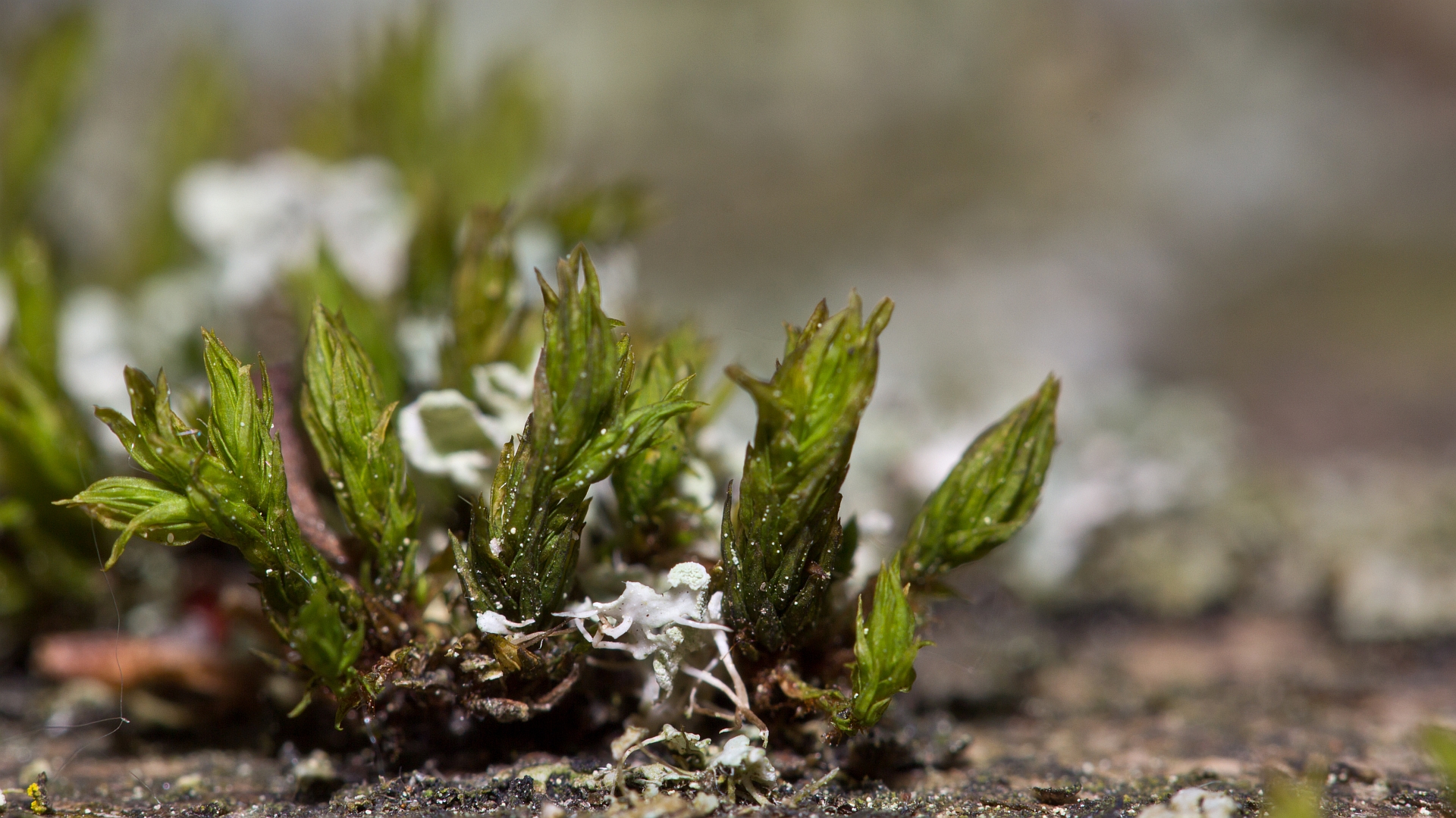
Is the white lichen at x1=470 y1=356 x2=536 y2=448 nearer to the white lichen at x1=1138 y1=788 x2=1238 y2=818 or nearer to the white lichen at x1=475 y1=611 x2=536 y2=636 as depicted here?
the white lichen at x1=475 y1=611 x2=536 y2=636

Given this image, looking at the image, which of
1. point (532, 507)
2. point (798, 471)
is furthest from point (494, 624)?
point (798, 471)

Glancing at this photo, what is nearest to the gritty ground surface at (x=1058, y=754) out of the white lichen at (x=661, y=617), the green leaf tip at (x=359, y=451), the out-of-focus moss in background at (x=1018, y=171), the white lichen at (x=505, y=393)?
the white lichen at (x=661, y=617)

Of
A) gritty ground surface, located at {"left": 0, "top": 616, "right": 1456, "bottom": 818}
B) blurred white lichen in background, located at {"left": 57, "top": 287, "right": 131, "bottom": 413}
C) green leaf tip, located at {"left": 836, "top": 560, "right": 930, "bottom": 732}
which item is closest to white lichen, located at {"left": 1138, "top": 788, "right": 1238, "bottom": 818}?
gritty ground surface, located at {"left": 0, "top": 616, "right": 1456, "bottom": 818}

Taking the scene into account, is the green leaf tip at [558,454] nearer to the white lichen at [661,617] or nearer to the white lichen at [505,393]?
the white lichen at [661,617]

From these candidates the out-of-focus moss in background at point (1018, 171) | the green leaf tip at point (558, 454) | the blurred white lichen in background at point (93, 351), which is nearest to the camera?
the green leaf tip at point (558, 454)

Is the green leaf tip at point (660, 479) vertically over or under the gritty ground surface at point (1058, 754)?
over

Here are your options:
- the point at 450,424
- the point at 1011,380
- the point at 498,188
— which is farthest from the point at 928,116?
the point at 450,424

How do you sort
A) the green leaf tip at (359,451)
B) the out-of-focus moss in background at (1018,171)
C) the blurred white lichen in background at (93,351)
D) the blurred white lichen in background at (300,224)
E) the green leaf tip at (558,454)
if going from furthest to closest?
the out-of-focus moss in background at (1018,171) < the blurred white lichen in background at (300,224) < the blurred white lichen in background at (93,351) < the green leaf tip at (359,451) < the green leaf tip at (558,454)

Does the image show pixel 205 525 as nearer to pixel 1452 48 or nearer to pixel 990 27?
pixel 990 27
